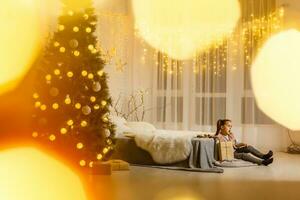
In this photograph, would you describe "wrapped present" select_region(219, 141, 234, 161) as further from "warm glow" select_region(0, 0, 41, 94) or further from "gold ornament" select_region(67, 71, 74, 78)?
"warm glow" select_region(0, 0, 41, 94)

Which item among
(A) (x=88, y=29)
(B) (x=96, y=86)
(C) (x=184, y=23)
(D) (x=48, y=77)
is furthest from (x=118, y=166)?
(C) (x=184, y=23)

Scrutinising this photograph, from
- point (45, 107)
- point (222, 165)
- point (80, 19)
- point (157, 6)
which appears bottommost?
point (222, 165)

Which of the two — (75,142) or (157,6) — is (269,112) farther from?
(75,142)

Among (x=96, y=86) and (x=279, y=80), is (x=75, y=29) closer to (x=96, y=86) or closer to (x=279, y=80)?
(x=96, y=86)

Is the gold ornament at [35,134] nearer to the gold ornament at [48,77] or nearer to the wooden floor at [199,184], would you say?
the gold ornament at [48,77]

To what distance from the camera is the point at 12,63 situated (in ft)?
17.9

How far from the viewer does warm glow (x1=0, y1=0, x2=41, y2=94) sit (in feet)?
17.6

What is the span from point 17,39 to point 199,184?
2.85 meters

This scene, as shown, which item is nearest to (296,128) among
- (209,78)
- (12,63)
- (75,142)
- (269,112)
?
(269,112)

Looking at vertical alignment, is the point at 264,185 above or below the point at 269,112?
below

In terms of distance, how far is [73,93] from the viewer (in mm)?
5375

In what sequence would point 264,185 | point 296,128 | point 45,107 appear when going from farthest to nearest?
point 296,128
point 45,107
point 264,185

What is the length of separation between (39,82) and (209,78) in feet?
13.7

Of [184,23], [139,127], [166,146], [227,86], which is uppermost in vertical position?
[184,23]
